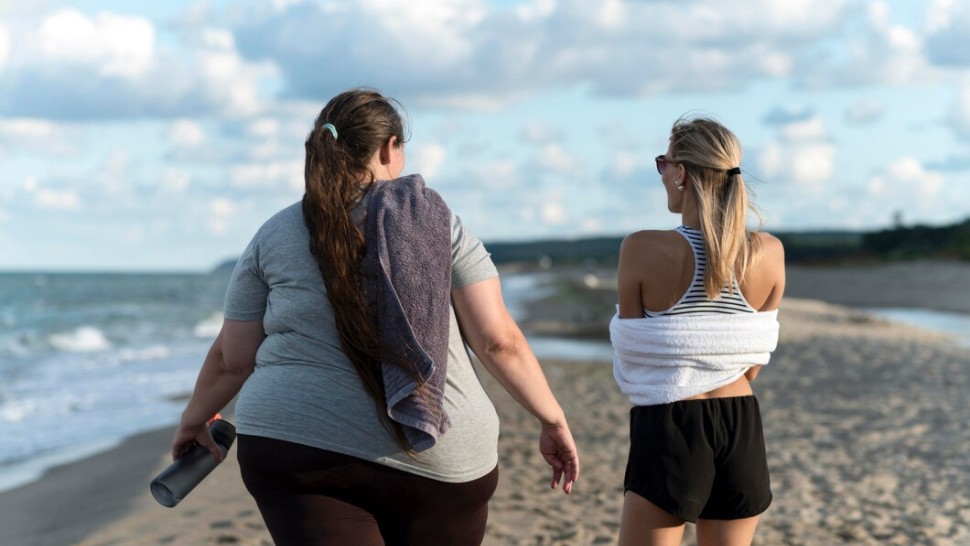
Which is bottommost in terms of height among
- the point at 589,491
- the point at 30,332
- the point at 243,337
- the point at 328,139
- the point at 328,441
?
the point at 30,332

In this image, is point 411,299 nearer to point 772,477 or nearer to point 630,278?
point 630,278

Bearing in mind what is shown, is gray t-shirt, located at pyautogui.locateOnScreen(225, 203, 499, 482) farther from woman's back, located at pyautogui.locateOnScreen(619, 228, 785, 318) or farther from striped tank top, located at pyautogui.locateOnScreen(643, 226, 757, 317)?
striped tank top, located at pyautogui.locateOnScreen(643, 226, 757, 317)

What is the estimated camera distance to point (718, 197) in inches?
111

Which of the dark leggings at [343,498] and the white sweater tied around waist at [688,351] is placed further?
the white sweater tied around waist at [688,351]

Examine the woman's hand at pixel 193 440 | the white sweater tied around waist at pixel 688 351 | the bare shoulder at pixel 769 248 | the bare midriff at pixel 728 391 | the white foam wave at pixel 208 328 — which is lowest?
the white foam wave at pixel 208 328

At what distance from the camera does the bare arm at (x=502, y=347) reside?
2473 millimetres

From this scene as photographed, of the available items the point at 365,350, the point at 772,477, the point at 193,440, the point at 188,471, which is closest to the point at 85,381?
the point at 772,477

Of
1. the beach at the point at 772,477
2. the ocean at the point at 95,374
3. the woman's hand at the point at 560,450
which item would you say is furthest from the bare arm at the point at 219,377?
the ocean at the point at 95,374

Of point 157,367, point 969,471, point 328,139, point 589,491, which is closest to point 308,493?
point 328,139

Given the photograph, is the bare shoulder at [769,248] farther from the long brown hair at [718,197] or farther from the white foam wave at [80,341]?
the white foam wave at [80,341]

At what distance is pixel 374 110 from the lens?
248 cm

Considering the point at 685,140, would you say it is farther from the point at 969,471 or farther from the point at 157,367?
the point at 157,367

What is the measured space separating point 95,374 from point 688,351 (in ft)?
51.5

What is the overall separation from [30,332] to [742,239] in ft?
98.9
